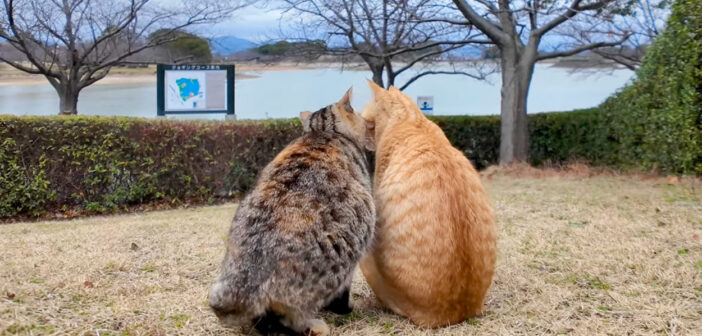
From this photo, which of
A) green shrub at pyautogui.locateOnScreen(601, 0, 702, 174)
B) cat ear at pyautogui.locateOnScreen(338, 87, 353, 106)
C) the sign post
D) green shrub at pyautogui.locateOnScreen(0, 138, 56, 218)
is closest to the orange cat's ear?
cat ear at pyautogui.locateOnScreen(338, 87, 353, 106)

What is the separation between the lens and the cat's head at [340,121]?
3.61 m

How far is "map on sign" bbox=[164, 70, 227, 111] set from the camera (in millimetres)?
12750

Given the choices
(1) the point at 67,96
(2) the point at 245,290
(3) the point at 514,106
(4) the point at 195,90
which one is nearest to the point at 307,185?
(2) the point at 245,290

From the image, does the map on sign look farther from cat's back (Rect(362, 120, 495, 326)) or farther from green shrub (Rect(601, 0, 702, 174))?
cat's back (Rect(362, 120, 495, 326))

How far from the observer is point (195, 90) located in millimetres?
12930

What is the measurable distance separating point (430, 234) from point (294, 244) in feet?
2.47

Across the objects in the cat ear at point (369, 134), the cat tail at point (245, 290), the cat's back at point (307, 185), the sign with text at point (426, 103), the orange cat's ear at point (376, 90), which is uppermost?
the sign with text at point (426, 103)

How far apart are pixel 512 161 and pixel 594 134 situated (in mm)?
2126

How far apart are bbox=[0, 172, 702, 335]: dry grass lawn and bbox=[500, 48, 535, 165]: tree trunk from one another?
5.88 metres

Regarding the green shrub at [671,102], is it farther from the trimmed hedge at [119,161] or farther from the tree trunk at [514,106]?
the trimmed hedge at [119,161]

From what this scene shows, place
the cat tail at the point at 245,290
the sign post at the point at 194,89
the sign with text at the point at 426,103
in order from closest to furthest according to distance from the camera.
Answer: the cat tail at the point at 245,290 → the sign post at the point at 194,89 → the sign with text at the point at 426,103

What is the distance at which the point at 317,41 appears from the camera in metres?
14.4

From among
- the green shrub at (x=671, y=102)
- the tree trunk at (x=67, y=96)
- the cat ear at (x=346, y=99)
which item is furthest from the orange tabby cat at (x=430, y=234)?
the tree trunk at (x=67, y=96)

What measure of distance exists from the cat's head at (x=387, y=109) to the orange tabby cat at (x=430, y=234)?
0.46 ft
